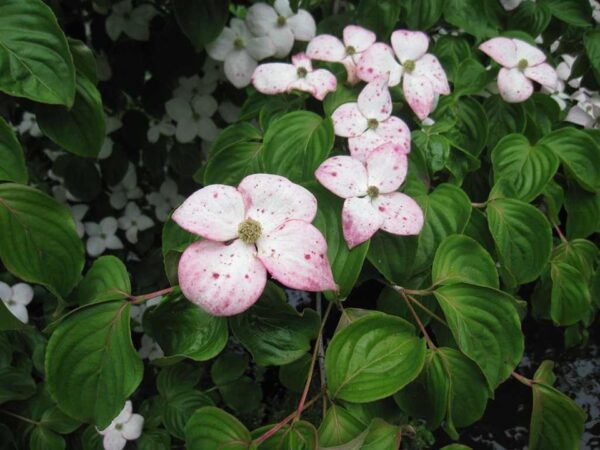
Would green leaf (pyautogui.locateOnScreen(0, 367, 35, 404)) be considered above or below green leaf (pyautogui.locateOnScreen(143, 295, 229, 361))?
below

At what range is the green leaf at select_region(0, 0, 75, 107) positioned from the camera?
0.56m

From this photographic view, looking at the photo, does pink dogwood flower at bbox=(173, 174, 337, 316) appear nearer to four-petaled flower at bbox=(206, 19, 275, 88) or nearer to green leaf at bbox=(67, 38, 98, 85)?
green leaf at bbox=(67, 38, 98, 85)

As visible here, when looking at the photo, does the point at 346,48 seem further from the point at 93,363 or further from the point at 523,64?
the point at 93,363

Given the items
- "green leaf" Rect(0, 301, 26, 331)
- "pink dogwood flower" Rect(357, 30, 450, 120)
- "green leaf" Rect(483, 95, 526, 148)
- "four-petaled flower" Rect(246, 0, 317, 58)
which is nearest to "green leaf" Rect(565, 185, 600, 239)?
"green leaf" Rect(483, 95, 526, 148)

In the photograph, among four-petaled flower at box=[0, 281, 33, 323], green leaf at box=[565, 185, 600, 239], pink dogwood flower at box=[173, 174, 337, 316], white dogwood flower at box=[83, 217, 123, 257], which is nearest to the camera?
pink dogwood flower at box=[173, 174, 337, 316]

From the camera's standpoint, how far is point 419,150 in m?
0.64

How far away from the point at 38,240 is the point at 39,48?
0.19 meters

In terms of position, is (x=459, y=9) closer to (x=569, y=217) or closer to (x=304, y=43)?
(x=304, y=43)

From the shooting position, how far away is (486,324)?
0.53m

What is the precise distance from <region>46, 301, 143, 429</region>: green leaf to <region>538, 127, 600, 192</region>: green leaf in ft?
1.85

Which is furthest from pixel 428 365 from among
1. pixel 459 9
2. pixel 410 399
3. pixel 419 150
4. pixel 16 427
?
pixel 16 427

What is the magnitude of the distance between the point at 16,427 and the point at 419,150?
0.77 m

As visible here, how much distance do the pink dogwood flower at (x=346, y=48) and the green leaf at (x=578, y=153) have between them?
10.2 inches

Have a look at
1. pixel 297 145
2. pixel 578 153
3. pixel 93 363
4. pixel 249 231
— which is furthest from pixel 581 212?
pixel 93 363
